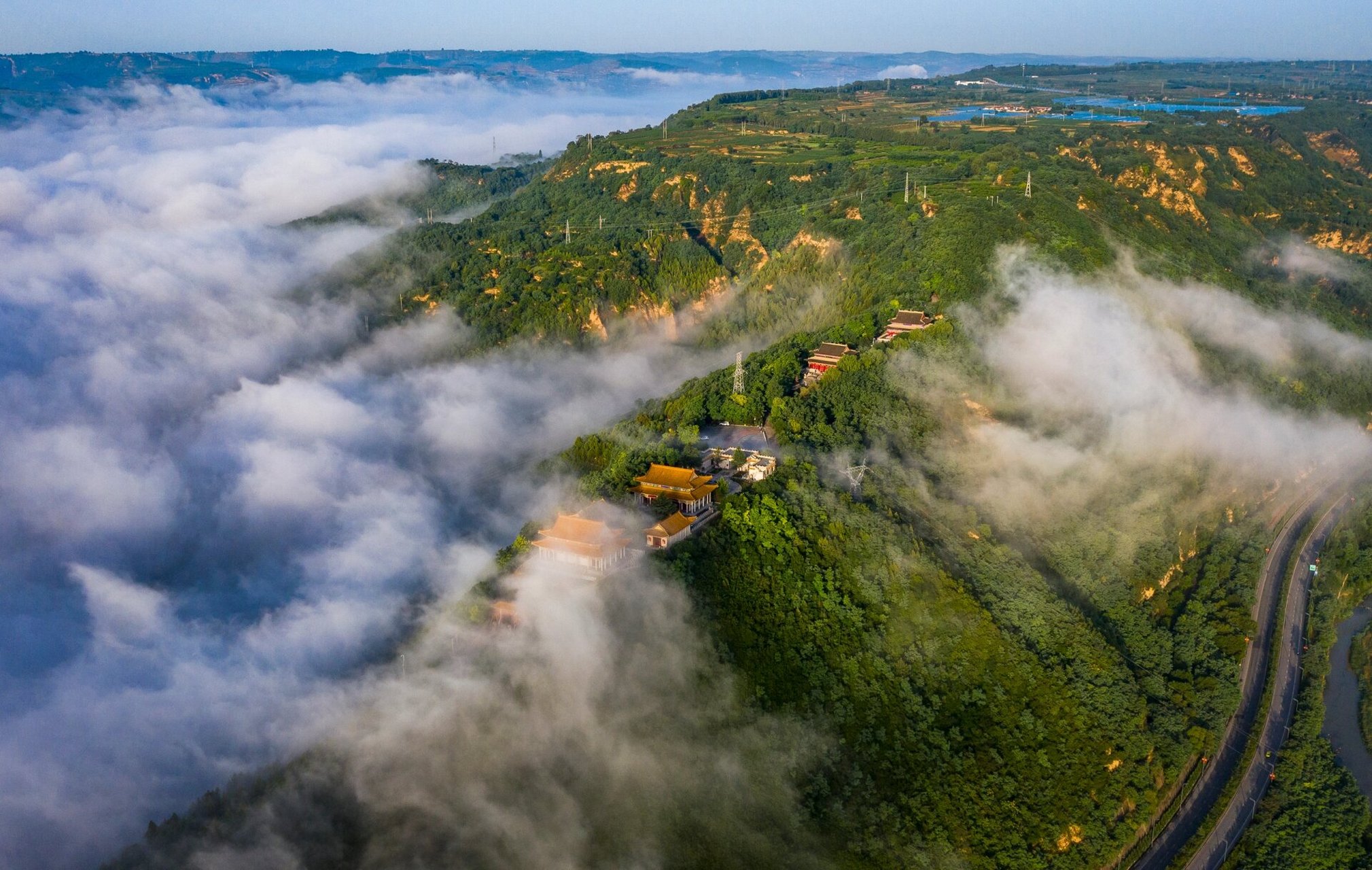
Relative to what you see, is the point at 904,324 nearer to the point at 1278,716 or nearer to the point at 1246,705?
the point at 1246,705

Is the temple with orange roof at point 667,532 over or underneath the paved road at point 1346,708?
over

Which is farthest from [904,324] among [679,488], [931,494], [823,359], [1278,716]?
[1278,716]

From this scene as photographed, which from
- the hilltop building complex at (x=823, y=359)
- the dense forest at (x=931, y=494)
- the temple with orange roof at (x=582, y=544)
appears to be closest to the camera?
the dense forest at (x=931, y=494)

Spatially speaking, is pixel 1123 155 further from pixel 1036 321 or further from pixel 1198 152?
pixel 1036 321

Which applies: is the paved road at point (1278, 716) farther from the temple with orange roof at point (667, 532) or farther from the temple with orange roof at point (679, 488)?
the temple with orange roof at point (679, 488)

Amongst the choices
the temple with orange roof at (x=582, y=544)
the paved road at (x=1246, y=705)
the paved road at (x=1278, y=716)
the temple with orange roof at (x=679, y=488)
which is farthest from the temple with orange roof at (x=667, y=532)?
the paved road at (x=1278, y=716)

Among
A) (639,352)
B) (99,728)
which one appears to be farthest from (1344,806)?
(639,352)
